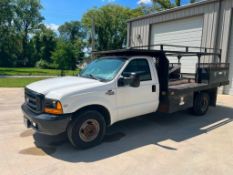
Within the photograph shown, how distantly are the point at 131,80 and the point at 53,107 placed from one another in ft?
5.30

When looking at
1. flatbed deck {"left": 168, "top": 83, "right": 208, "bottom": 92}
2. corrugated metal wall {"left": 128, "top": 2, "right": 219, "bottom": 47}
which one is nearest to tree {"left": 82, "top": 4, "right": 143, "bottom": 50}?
corrugated metal wall {"left": 128, "top": 2, "right": 219, "bottom": 47}

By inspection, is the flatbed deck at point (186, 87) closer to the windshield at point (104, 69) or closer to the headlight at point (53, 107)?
the windshield at point (104, 69)

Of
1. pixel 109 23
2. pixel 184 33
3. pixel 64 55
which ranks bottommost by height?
pixel 64 55

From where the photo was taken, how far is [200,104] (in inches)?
262

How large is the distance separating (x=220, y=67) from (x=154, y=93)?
11.3 feet

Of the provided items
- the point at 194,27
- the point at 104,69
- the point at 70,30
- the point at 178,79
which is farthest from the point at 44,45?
the point at 104,69

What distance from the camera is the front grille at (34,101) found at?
3.94 metres

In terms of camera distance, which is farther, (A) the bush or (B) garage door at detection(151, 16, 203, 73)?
(A) the bush

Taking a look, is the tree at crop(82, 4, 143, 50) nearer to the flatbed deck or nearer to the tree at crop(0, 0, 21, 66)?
the tree at crop(0, 0, 21, 66)

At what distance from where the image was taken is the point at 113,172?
3.35 meters

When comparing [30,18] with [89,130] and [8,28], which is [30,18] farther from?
[89,130]

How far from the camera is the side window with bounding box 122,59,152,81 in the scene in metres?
4.72

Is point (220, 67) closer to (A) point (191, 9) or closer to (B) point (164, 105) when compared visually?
(B) point (164, 105)

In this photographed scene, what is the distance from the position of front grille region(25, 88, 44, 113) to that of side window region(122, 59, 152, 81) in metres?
1.89
